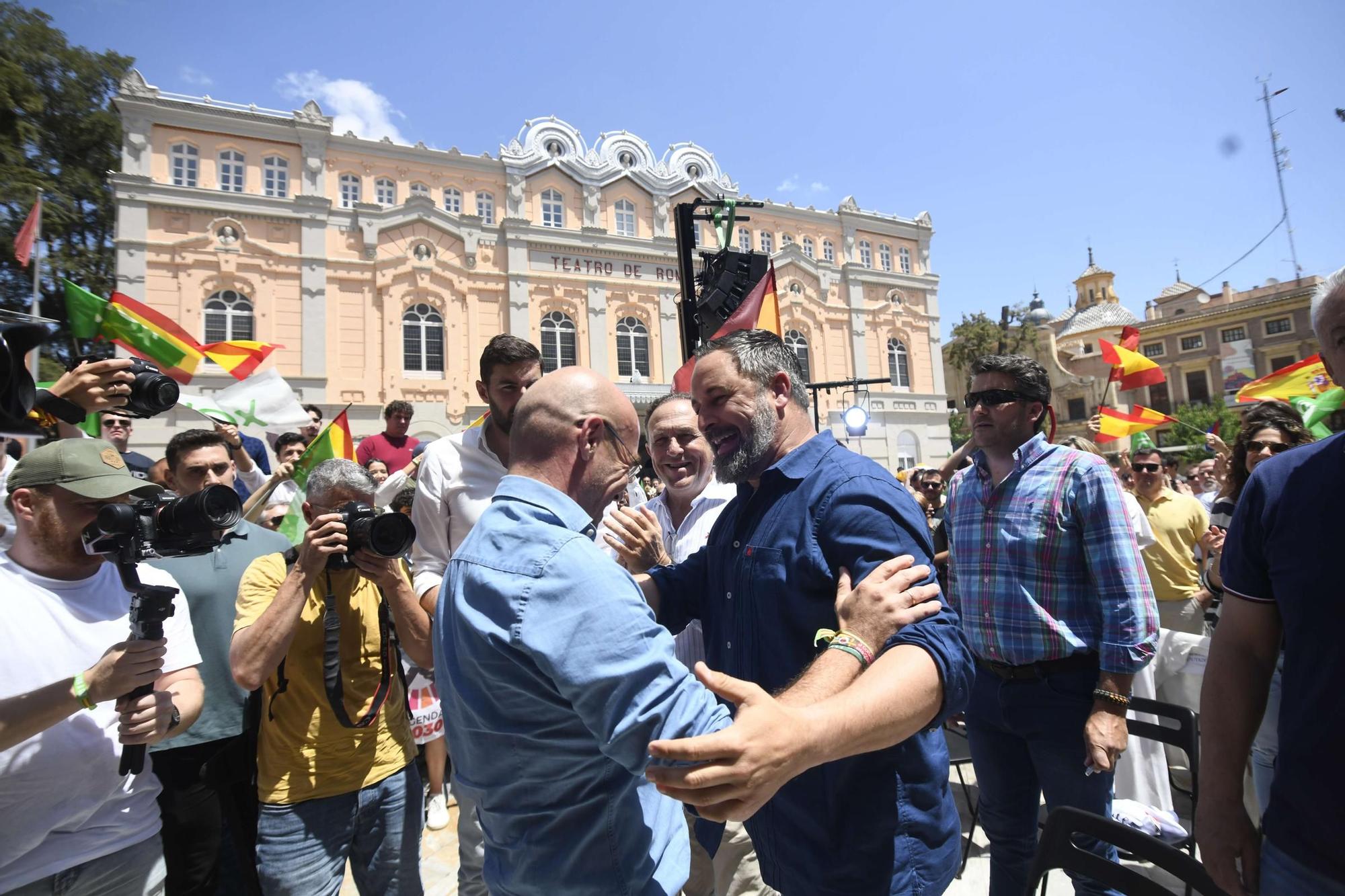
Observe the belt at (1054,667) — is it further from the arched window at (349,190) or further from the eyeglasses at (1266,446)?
the arched window at (349,190)

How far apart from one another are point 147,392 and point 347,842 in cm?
208

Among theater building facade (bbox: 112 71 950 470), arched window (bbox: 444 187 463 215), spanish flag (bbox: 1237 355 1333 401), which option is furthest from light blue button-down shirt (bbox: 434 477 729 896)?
arched window (bbox: 444 187 463 215)

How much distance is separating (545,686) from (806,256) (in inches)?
1138

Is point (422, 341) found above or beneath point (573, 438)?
above

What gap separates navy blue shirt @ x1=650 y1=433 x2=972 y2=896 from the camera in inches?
65.6

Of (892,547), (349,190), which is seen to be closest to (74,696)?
(892,547)

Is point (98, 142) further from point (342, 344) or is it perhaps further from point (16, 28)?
point (342, 344)

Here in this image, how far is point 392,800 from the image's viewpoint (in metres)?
2.89

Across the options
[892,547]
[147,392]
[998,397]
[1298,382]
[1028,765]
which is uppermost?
[1298,382]

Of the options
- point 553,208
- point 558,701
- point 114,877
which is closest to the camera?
point 558,701

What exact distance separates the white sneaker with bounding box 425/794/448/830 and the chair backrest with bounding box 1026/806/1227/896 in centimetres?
399

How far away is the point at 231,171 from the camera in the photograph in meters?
19.9

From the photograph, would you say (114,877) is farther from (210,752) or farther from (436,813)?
(436,813)

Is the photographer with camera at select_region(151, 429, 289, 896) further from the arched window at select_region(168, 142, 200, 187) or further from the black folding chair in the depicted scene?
the arched window at select_region(168, 142, 200, 187)
